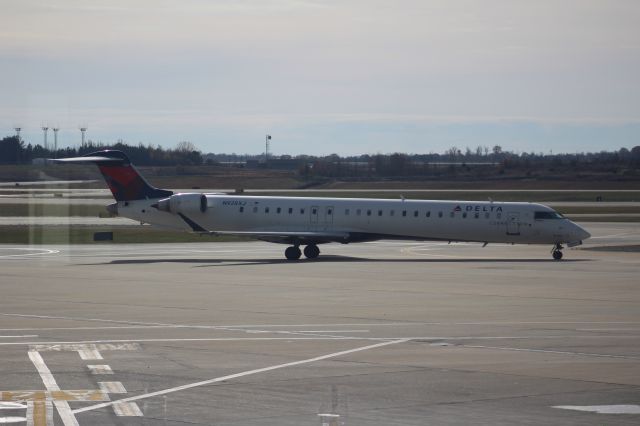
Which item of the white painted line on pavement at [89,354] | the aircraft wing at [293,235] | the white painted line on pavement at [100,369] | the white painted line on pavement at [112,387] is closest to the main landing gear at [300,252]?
the aircraft wing at [293,235]

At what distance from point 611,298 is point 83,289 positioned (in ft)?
50.9

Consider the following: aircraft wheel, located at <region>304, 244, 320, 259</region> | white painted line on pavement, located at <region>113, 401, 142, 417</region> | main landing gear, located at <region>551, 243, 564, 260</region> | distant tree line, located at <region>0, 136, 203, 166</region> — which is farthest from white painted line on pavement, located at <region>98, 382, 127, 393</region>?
distant tree line, located at <region>0, 136, 203, 166</region>

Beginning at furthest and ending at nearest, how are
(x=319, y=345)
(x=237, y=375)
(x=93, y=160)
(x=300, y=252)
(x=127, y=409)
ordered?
(x=93, y=160)
(x=300, y=252)
(x=319, y=345)
(x=237, y=375)
(x=127, y=409)

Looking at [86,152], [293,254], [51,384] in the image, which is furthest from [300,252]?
[86,152]

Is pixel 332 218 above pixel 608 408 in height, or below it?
above

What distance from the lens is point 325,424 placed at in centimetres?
1368

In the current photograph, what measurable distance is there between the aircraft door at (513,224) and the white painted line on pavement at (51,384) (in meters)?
30.0

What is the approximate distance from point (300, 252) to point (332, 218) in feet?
7.26

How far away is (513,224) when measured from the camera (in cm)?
4659

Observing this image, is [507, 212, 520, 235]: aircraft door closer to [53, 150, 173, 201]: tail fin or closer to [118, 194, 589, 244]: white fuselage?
[118, 194, 589, 244]: white fuselage

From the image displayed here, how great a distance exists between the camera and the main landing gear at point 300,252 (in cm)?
4700

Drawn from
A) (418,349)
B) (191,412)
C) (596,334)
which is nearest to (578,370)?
(418,349)

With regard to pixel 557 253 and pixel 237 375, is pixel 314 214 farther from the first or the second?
pixel 237 375

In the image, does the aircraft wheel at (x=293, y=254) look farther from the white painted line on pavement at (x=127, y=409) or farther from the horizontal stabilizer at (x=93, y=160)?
the white painted line on pavement at (x=127, y=409)
